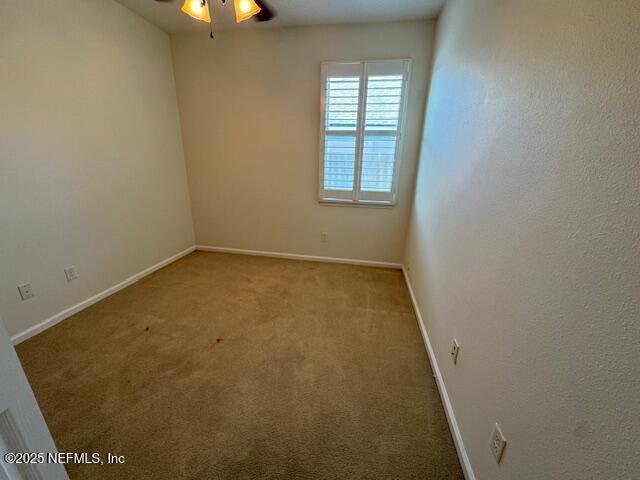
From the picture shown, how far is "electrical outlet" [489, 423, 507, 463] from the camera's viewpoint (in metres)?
0.87

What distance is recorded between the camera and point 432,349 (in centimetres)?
175

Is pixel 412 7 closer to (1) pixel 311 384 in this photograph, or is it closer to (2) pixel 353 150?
(2) pixel 353 150

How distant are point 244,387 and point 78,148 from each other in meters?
2.35

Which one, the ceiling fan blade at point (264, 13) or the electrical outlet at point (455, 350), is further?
the ceiling fan blade at point (264, 13)

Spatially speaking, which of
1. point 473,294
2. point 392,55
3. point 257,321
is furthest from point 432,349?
point 392,55

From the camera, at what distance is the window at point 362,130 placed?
8.48ft

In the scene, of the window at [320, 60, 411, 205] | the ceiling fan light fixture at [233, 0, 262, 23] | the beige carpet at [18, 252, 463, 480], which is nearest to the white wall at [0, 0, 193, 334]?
the beige carpet at [18, 252, 463, 480]

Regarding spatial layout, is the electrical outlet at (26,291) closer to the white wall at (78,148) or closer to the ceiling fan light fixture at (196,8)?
the white wall at (78,148)

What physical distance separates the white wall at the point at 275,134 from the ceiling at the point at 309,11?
112mm

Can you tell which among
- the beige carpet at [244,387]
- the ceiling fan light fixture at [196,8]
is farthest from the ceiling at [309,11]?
the beige carpet at [244,387]

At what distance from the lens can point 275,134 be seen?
9.74ft

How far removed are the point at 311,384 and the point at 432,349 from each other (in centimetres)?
87

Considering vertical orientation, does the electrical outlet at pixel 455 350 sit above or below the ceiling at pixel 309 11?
below

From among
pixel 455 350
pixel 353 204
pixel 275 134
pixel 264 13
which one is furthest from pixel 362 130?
pixel 455 350
